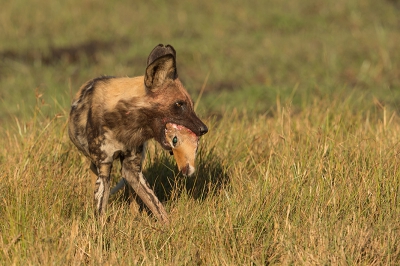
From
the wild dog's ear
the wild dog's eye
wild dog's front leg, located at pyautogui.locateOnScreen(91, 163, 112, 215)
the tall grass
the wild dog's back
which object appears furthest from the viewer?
wild dog's front leg, located at pyautogui.locateOnScreen(91, 163, 112, 215)

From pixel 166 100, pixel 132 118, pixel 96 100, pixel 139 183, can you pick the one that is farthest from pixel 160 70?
pixel 139 183

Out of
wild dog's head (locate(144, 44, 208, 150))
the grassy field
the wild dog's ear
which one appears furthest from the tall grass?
the wild dog's ear

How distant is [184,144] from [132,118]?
1.20ft

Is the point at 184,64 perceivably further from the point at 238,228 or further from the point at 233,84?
the point at 238,228

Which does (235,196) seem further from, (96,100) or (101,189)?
(96,100)

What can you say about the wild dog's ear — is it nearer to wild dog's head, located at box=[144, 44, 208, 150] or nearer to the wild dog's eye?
wild dog's head, located at box=[144, 44, 208, 150]

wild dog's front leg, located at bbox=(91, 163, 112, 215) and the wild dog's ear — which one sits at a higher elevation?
the wild dog's ear

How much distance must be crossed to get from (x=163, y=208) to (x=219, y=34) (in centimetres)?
812

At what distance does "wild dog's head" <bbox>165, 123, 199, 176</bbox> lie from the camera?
4.04m

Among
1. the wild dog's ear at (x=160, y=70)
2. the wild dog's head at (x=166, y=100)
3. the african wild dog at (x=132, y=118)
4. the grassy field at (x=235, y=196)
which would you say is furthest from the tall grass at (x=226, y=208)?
the wild dog's ear at (x=160, y=70)

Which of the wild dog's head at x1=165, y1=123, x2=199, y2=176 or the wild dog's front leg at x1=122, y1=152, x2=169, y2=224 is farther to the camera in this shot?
the wild dog's front leg at x1=122, y1=152, x2=169, y2=224

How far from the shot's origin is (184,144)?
4.05m

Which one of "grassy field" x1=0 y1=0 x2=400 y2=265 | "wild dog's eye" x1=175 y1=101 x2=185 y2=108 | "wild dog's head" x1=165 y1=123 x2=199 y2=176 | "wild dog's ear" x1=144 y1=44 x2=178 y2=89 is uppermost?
"wild dog's ear" x1=144 y1=44 x2=178 y2=89

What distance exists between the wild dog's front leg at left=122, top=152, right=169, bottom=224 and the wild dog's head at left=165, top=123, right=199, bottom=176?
1.46ft
